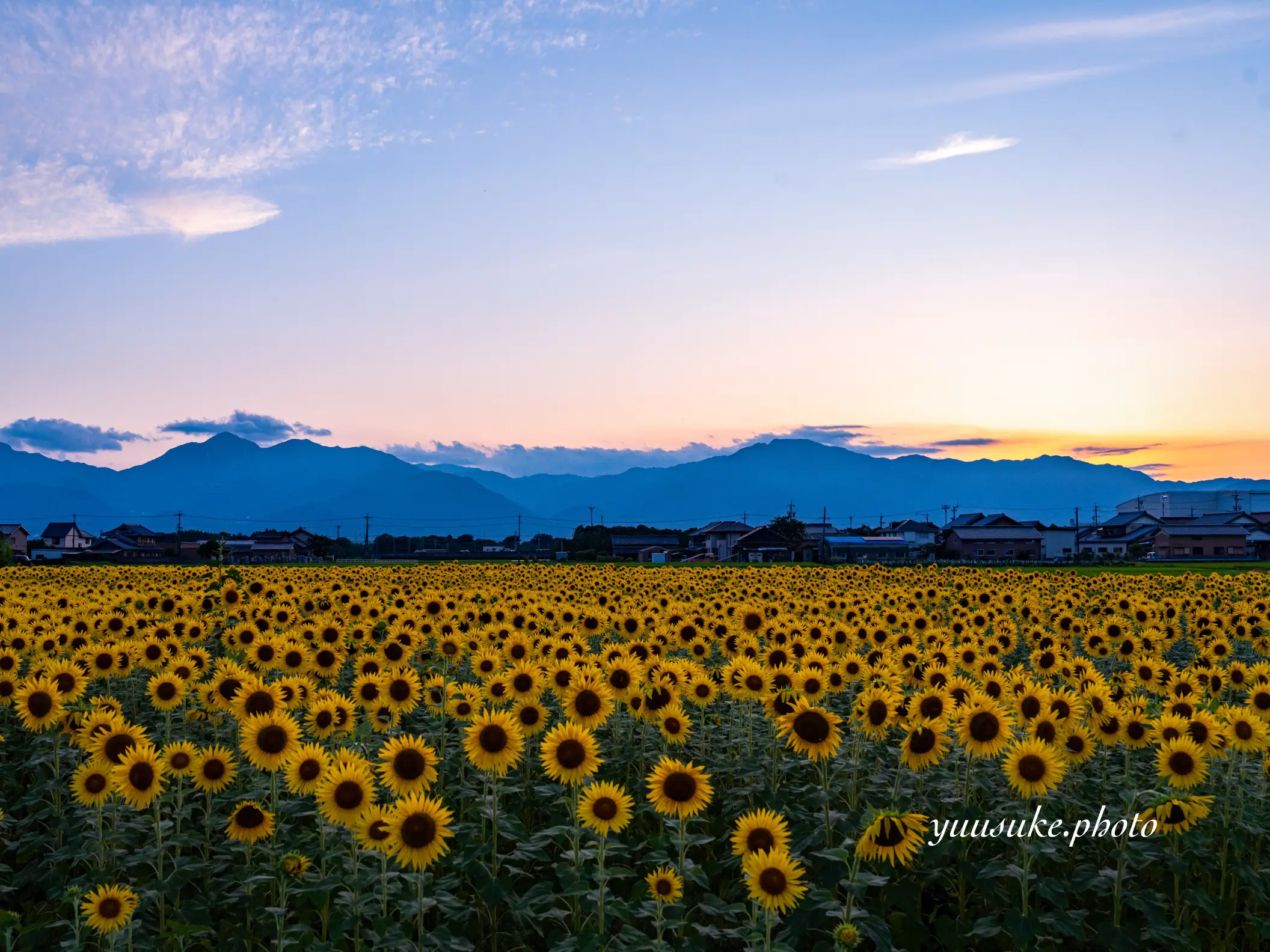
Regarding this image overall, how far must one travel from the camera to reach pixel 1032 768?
25.1 feet

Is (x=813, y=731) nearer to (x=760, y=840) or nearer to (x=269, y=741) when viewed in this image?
(x=760, y=840)

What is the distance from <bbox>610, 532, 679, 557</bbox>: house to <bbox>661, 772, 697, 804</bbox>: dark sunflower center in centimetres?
13025

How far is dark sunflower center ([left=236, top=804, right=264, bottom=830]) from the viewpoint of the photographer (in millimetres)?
7262

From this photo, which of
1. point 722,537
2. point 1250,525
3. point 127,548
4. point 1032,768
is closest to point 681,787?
point 1032,768

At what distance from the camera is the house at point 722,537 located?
510 ft

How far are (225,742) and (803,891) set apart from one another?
795 centimetres

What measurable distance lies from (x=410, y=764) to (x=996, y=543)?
161423mm

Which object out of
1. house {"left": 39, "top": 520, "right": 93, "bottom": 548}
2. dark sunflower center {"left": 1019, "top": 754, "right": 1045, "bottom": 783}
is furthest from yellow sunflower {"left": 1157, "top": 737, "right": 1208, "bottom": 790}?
house {"left": 39, "top": 520, "right": 93, "bottom": 548}

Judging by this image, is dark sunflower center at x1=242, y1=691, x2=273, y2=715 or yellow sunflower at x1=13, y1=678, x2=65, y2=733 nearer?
dark sunflower center at x1=242, y1=691, x2=273, y2=715

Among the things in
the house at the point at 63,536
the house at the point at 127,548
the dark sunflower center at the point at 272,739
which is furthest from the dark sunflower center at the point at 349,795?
the house at the point at 63,536

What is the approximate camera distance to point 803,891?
6.18m

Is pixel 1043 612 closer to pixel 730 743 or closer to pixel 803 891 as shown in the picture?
pixel 730 743

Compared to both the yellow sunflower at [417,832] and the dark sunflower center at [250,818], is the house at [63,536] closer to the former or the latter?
the dark sunflower center at [250,818]

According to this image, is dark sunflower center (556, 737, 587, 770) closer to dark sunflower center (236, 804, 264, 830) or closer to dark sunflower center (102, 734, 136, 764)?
dark sunflower center (236, 804, 264, 830)
